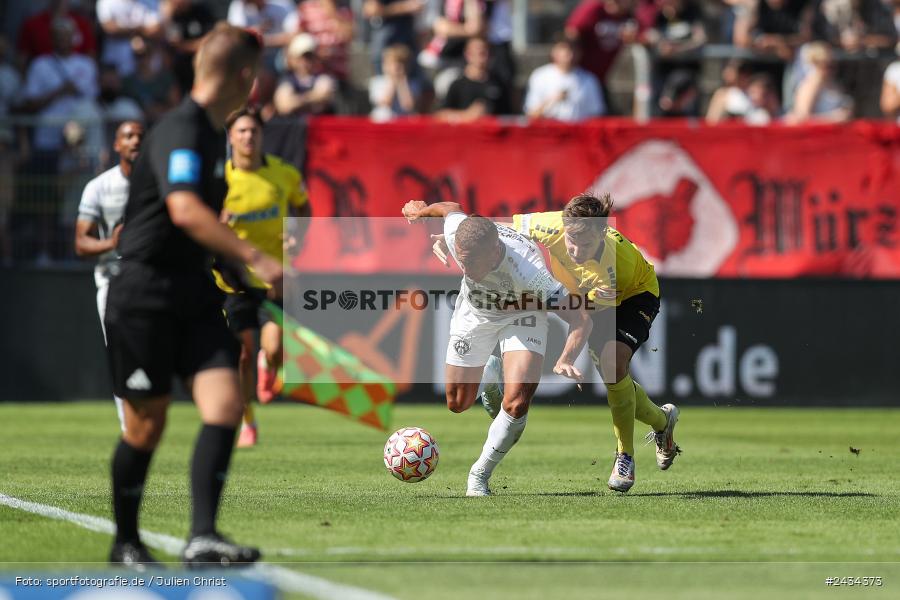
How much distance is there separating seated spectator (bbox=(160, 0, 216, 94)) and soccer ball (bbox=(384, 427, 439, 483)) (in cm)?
1033

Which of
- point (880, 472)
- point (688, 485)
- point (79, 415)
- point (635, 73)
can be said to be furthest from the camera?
point (635, 73)

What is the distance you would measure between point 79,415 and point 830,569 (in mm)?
11034

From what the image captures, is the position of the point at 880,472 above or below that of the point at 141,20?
below

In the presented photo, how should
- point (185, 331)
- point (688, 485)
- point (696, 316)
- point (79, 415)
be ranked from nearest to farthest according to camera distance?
1. point (185, 331)
2. point (688, 485)
3. point (79, 415)
4. point (696, 316)

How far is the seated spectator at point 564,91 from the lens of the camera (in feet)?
64.0

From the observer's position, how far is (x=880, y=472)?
37.9 feet

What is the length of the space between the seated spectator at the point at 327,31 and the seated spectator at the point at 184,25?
1.16 metres

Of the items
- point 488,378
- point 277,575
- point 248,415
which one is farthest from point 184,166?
point 248,415

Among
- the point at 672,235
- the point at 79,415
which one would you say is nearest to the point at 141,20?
the point at 79,415

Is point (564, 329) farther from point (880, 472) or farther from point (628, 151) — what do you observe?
point (880, 472)

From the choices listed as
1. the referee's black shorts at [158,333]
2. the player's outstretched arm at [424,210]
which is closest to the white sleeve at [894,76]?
the player's outstretched arm at [424,210]

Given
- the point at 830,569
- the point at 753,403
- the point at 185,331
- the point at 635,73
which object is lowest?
the point at 753,403

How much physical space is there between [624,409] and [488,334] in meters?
1.02

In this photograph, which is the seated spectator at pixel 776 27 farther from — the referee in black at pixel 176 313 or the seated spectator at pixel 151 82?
the referee in black at pixel 176 313
